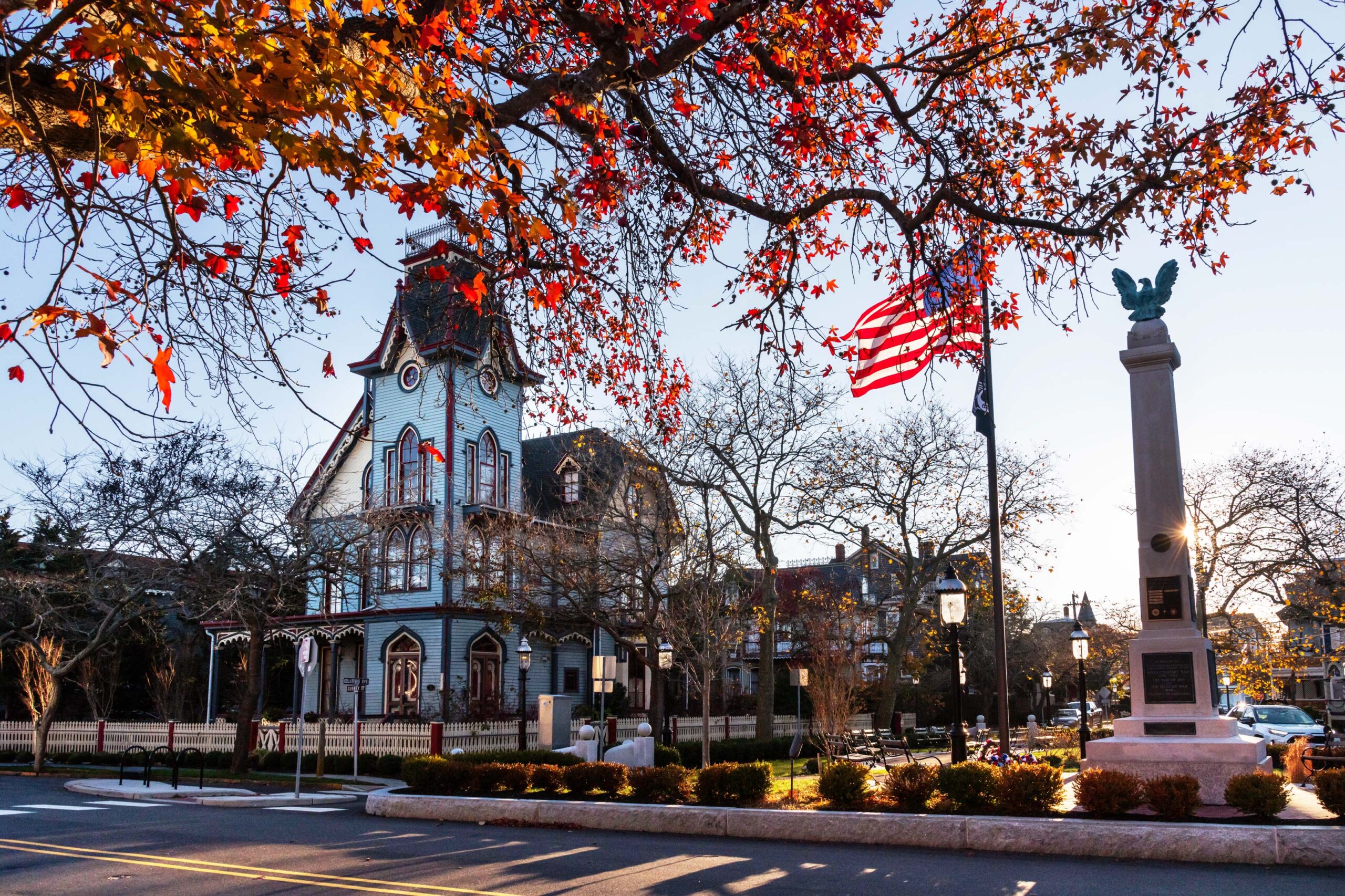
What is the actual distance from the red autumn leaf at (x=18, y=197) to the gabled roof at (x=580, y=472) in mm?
14247

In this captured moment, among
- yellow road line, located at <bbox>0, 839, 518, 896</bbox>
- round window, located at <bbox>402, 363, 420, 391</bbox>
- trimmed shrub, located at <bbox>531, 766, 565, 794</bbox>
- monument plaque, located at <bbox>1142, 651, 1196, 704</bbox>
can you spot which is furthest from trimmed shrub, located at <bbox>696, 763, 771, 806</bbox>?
round window, located at <bbox>402, 363, 420, 391</bbox>

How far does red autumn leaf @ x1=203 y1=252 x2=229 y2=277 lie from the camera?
7.16m

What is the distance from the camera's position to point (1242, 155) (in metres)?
8.48

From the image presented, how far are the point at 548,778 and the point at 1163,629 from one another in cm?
973

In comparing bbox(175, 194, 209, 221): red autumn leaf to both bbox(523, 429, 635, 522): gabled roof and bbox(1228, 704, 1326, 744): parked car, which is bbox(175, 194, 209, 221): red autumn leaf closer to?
bbox(523, 429, 635, 522): gabled roof

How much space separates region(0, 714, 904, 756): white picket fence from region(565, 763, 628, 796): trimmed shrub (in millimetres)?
11111

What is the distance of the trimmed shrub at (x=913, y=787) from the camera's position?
42.1ft

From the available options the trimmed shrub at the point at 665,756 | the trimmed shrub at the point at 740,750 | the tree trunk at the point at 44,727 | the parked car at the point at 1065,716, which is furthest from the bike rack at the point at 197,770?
the parked car at the point at 1065,716

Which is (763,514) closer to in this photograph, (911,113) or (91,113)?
(911,113)

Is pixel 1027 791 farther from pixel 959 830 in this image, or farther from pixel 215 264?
pixel 215 264

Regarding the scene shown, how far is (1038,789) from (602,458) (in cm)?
2360

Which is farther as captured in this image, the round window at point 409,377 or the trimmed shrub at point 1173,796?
the round window at point 409,377

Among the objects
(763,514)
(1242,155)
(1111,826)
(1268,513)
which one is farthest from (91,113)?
(1268,513)

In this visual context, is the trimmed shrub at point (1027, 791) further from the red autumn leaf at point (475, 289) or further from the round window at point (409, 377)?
the round window at point (409, 377)
